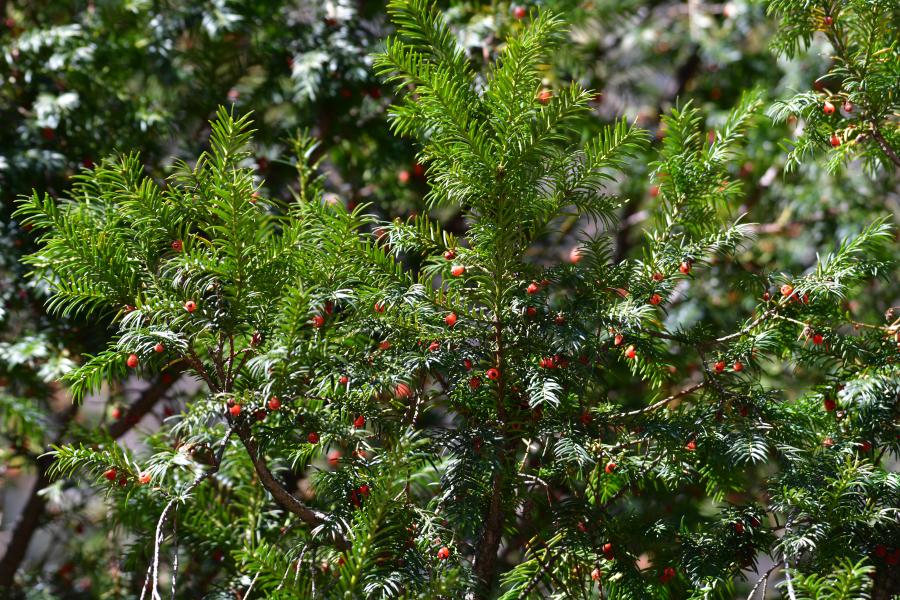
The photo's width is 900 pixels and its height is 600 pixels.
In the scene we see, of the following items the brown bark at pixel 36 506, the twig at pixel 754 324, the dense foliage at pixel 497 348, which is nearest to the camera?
the dense foliage at pixel 497 348

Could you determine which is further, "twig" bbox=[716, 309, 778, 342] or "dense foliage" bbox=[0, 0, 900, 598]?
"twig" bbox=[716, 309, 778, 342]

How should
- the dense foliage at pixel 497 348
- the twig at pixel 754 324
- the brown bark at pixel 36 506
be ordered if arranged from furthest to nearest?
1. the brown bark at pixel 36 506
2. the twig at pixel 754 324
3. the dense foliage at pixel 497 348

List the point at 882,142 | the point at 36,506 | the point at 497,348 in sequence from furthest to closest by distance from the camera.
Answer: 1. the point at 36,506
2. the point at 882,142
3. the point at 497,348

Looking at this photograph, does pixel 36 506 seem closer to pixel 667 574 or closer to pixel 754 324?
pixel 667 574

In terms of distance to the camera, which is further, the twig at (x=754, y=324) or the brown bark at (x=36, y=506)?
the brown bark at (x=36, y=506)

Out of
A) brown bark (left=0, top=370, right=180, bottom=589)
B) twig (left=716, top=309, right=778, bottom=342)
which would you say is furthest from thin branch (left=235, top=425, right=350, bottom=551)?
brown bark (left=0, top=370, right=180, bottom=589)

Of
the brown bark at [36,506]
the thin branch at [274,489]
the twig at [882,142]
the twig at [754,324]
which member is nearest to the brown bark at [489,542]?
the thin branch at [274,489]

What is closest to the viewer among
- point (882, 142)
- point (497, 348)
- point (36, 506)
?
point (497, 348)

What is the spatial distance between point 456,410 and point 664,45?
5.84 feet

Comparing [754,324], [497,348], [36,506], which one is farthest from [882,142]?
[36,506]

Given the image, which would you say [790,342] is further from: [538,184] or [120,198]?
[120,198]

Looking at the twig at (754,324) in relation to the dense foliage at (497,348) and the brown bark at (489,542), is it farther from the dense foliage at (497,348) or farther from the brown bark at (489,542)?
the brown bark at (489,542)

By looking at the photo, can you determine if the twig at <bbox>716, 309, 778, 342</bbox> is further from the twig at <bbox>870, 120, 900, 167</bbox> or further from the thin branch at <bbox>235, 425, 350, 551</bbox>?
the thin branch at <bbox>235, 425, 350, 551</bbox>

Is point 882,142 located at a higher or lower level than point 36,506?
higher
